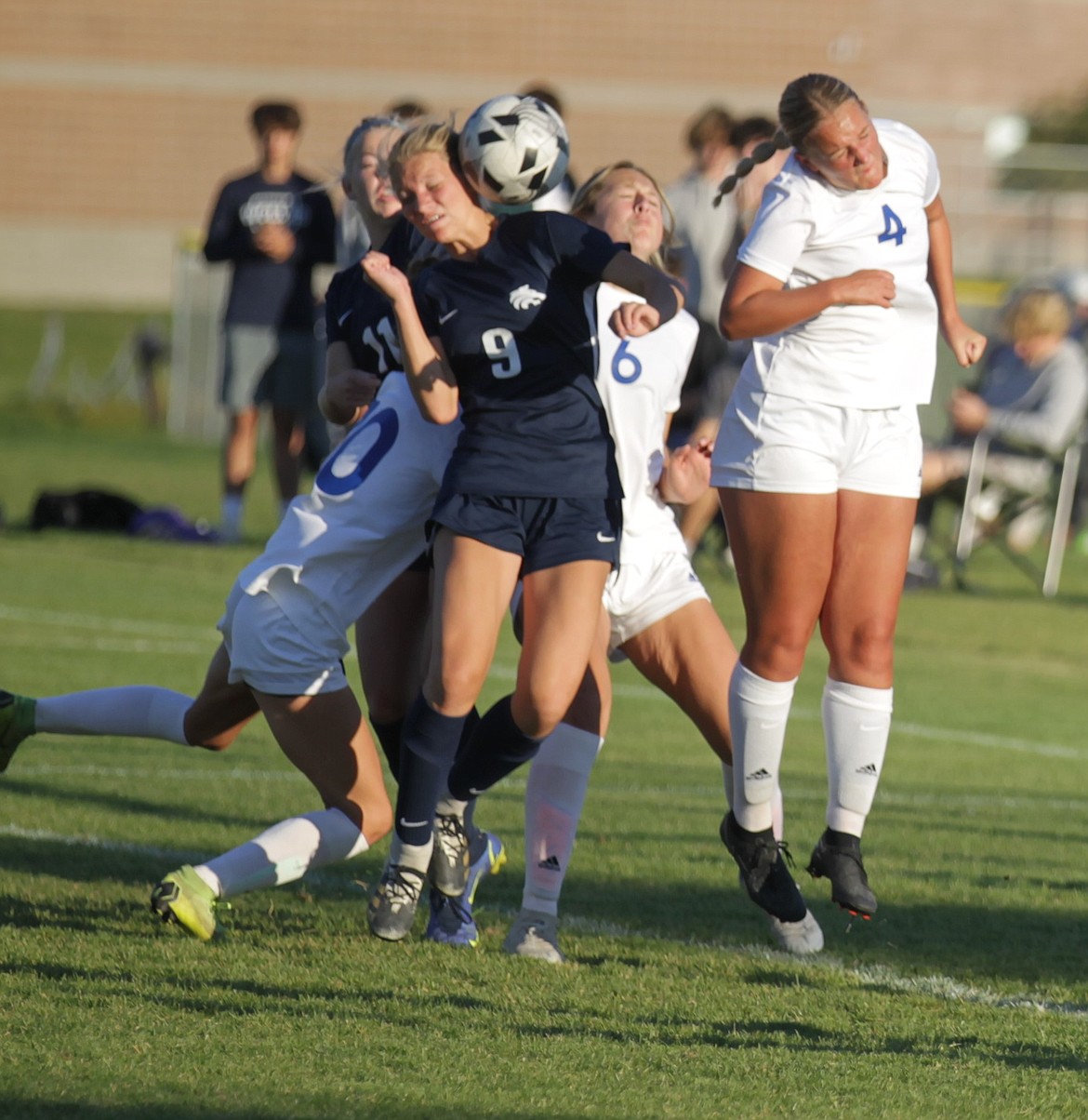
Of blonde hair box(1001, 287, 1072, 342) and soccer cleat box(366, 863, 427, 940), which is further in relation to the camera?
blonde hair box(1001, 287, 1072, 342)

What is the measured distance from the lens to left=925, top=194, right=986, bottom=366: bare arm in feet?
16.6

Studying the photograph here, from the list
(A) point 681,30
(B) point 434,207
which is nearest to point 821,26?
(A) point 681,30

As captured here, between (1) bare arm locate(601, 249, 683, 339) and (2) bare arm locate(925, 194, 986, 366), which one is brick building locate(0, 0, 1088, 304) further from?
(1) bare arm locate(601, 249, 683, 339)

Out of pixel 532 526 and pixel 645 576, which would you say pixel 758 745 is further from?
pixel 532 526

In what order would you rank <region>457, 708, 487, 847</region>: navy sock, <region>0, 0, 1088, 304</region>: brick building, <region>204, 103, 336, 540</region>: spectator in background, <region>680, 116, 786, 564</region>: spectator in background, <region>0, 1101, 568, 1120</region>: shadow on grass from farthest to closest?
<region>0, 0, 1088, 304</region>: brick building
<region>204, 103, 336, 540</region>: spectator in background
<region>680, 116, 786, 564</region>: spectator in background
<region>457, 708, 487, 847</region>: navy sock
<region>0, 1101, 568, 1120</region>: shadow on grass

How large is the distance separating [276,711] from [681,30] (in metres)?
37.6

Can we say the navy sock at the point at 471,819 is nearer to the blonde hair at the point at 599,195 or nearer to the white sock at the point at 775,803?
the white sock at the point at 775,803

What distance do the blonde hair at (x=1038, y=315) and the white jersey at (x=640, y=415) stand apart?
26.8ft

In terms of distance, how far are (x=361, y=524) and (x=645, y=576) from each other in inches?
29.5

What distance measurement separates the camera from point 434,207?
15.0ft

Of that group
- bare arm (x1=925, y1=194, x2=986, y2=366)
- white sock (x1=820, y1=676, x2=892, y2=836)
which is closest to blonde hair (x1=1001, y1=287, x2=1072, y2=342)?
bare arm (x1=925, y1=194, x2=986, y2=366)

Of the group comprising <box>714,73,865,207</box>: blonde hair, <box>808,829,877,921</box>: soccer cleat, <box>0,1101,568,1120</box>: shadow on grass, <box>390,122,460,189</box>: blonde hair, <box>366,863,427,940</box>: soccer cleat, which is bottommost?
<box>366,863,427,940</box>: soccer cleat

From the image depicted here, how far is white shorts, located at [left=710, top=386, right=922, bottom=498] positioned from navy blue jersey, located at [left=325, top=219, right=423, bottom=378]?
0.87 meters

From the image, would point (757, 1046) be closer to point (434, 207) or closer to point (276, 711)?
point (276, 711)
